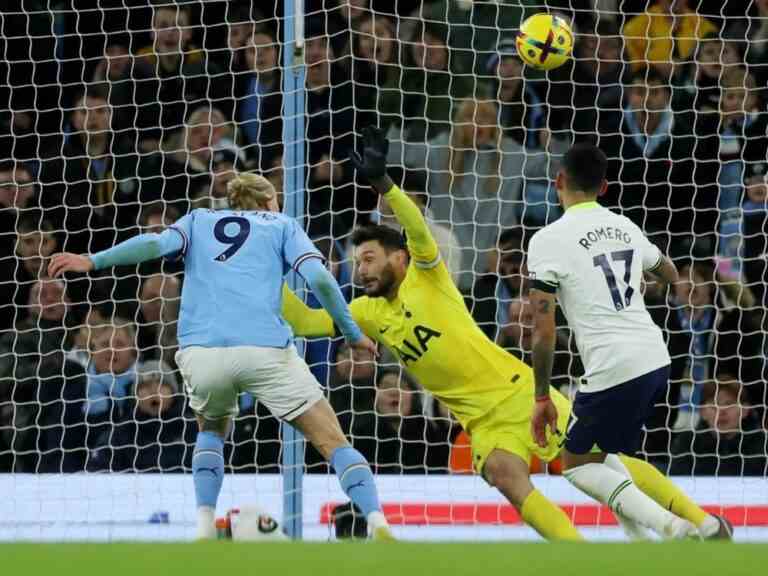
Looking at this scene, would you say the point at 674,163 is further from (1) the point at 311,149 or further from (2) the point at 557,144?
(1) the point at 311,149

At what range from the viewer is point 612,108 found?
1030cm

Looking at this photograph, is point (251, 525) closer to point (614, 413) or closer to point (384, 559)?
point (614, 413)

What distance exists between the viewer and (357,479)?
7305mm

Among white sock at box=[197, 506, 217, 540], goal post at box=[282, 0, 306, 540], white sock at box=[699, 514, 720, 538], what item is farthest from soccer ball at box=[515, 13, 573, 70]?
white sock at box=[197, 506, 217, 540]

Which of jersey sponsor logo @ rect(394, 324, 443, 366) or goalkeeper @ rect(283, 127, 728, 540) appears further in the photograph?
jersey sponsor logo @ rect(394, 324, 443, 366)

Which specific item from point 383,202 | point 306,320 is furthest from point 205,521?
point 383,202

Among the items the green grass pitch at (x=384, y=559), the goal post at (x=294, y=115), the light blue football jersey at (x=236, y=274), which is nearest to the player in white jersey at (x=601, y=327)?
the light blue football jersey at (x=236, y=274)

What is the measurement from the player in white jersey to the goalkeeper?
0.30 meters

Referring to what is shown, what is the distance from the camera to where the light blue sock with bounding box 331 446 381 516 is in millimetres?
7273

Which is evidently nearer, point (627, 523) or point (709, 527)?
point (709, 527)

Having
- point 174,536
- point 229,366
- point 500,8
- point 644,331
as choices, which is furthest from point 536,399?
point 500,8

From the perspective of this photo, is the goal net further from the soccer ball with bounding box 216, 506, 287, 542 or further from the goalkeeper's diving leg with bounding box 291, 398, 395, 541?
the goalkeeper's diving leg with bounding box 291, 398, 395, 541

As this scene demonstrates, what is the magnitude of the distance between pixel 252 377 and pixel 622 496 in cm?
165

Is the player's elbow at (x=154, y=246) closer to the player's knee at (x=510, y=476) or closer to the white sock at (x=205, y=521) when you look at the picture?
the white sock at (x=205, y=521)
